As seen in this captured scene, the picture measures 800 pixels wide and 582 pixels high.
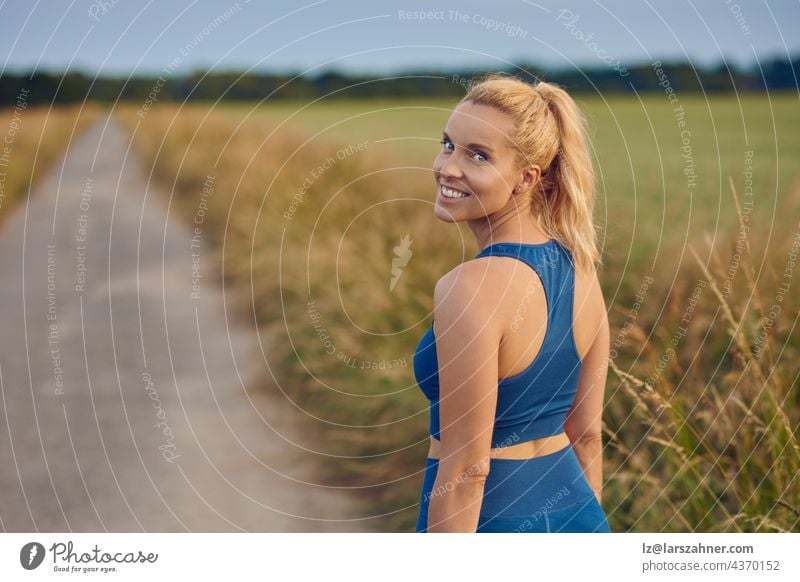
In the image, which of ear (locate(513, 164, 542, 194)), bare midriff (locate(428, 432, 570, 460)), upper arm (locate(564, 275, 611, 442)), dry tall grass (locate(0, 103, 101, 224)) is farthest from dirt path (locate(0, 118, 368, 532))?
ear (locate(513, 164, 542, 194))

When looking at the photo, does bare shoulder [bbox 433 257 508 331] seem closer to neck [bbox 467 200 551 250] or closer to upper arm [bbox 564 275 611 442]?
neck [bbox 467 200 551 250]

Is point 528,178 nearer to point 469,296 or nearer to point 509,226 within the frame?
point 509,226

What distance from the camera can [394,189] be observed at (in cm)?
490

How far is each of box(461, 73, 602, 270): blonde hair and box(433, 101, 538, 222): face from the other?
0.06 ft

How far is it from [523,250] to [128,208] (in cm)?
704

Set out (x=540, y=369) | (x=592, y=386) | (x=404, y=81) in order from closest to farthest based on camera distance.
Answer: (x=540, y=369) < (x=592, y=386) < (x=404, y=81)

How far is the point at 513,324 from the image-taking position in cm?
143

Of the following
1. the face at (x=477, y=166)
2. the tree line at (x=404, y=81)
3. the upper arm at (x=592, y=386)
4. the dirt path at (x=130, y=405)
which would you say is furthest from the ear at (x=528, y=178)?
the dirt path at (x=130, y=405)

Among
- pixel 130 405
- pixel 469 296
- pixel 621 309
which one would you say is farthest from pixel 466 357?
pixel 130 405

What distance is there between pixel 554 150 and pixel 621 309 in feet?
5.30

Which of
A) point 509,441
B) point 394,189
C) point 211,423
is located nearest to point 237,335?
point 211,423

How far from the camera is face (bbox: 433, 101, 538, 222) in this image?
1.56m

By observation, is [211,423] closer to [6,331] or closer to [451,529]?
[6,331]

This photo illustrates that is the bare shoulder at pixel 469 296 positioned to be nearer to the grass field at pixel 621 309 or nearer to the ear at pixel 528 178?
the ear at pixel 528 178
